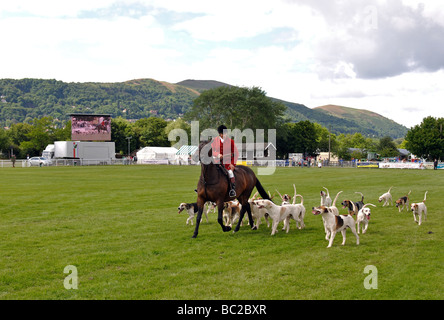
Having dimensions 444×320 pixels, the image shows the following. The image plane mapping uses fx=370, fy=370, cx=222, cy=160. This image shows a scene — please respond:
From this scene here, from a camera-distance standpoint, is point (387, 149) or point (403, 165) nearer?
point (403, 165)

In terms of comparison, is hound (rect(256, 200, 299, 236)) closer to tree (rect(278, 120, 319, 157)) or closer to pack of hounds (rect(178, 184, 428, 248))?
pack of hounds (rect(178, 184, 428, 248))

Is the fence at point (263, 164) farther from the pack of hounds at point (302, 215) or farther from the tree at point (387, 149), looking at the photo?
the tree at point (387, 149)

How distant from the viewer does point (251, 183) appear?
14297mm

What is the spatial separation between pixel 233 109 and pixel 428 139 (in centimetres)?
5412

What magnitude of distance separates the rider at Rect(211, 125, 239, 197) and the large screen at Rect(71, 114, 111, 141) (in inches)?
3704

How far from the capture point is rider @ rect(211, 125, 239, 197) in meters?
13.1

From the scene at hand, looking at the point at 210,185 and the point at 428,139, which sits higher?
the point at 428,139

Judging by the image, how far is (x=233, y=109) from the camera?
10038 centimetres

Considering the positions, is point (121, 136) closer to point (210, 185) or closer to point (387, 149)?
point (387, 149)

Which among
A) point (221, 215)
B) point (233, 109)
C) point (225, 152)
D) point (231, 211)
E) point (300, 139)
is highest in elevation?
point (233, 109)

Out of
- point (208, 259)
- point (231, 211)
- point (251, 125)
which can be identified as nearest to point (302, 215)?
point (231, 211)

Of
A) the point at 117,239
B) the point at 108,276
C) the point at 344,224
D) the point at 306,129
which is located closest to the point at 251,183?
the point at 344,224
